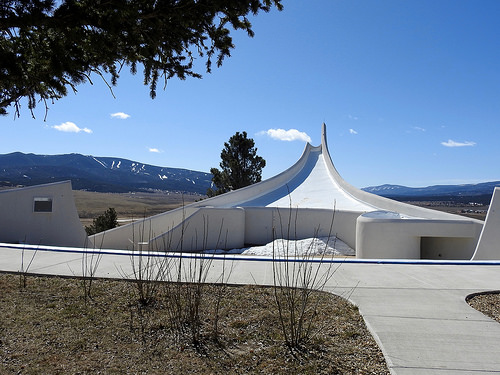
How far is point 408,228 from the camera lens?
32.8ft

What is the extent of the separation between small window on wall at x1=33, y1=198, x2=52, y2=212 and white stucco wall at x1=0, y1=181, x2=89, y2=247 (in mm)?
66

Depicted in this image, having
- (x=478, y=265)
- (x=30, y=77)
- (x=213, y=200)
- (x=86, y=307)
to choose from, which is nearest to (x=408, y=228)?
(x=478, y=265)

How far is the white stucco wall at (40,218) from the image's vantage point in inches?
353

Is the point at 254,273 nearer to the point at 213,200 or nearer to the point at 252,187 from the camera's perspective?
the point at 213,200

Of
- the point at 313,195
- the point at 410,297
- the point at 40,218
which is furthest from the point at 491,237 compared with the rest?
the point at 40,218

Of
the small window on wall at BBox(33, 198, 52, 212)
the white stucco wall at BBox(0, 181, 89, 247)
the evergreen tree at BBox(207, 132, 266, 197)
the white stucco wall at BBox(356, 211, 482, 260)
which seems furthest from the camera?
the evergreen tree at BBox(207, 132, 266, 197)

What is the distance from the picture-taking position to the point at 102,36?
3.11 metres

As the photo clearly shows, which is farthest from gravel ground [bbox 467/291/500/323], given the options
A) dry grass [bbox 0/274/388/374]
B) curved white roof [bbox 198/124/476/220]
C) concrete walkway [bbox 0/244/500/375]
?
curved white roof [bbox 198/124/476/220]

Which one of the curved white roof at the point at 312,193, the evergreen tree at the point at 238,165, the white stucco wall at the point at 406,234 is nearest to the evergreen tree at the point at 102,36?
the white stucco wall at the point at 406,234

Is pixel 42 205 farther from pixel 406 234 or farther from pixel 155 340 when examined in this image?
pixel 406 234

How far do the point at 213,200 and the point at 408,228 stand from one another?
7.50 metres

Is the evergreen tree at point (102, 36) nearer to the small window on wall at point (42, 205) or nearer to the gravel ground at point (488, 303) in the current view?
the gravel ground at point (488, 303)

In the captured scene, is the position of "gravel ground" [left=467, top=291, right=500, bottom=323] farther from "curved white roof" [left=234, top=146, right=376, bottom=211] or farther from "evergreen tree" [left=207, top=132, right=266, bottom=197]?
"evergreen tree" [left=207, top=132, right=266, bottom=197]

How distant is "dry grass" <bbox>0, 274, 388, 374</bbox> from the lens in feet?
8.13
